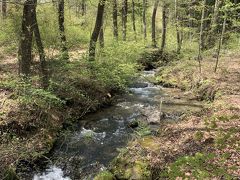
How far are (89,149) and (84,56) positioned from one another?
281 inches

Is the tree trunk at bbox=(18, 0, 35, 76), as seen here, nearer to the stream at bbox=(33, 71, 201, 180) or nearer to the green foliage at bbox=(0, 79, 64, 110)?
the green foliage at bbox=(0, 79, 64, 110)

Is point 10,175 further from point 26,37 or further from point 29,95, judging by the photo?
point 26,37

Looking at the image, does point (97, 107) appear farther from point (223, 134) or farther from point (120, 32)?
point (120, 32)

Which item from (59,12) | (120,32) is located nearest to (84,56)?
(59,12)

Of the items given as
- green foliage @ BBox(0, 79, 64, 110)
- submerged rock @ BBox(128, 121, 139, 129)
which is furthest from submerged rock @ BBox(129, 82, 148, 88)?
green foliage @ BBox(0, 79, 64, 110)

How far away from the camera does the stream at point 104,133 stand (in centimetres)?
1096

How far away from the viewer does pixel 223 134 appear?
10.6 m

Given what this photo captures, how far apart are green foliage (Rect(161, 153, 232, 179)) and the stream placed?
2.90m

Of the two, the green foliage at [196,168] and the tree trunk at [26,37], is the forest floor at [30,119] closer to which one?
the tree trunk at [26,37]

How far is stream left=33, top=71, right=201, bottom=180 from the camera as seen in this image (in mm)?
10961

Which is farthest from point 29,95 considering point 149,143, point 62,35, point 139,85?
point 139,85

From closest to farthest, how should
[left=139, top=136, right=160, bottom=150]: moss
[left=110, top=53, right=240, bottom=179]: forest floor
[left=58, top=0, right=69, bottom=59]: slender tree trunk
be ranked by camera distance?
[left=110, top=53, right=240, bottom=179]: forest floor → [left=139, top=136, right=160, bottom=150]: moss → [left=58, top=0, right=69, bottom=59]: slender tree trunk

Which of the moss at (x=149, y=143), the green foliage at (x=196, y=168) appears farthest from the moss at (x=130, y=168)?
the moss at (x=149, y=143)

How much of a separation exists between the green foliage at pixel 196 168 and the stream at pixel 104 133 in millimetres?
2904
